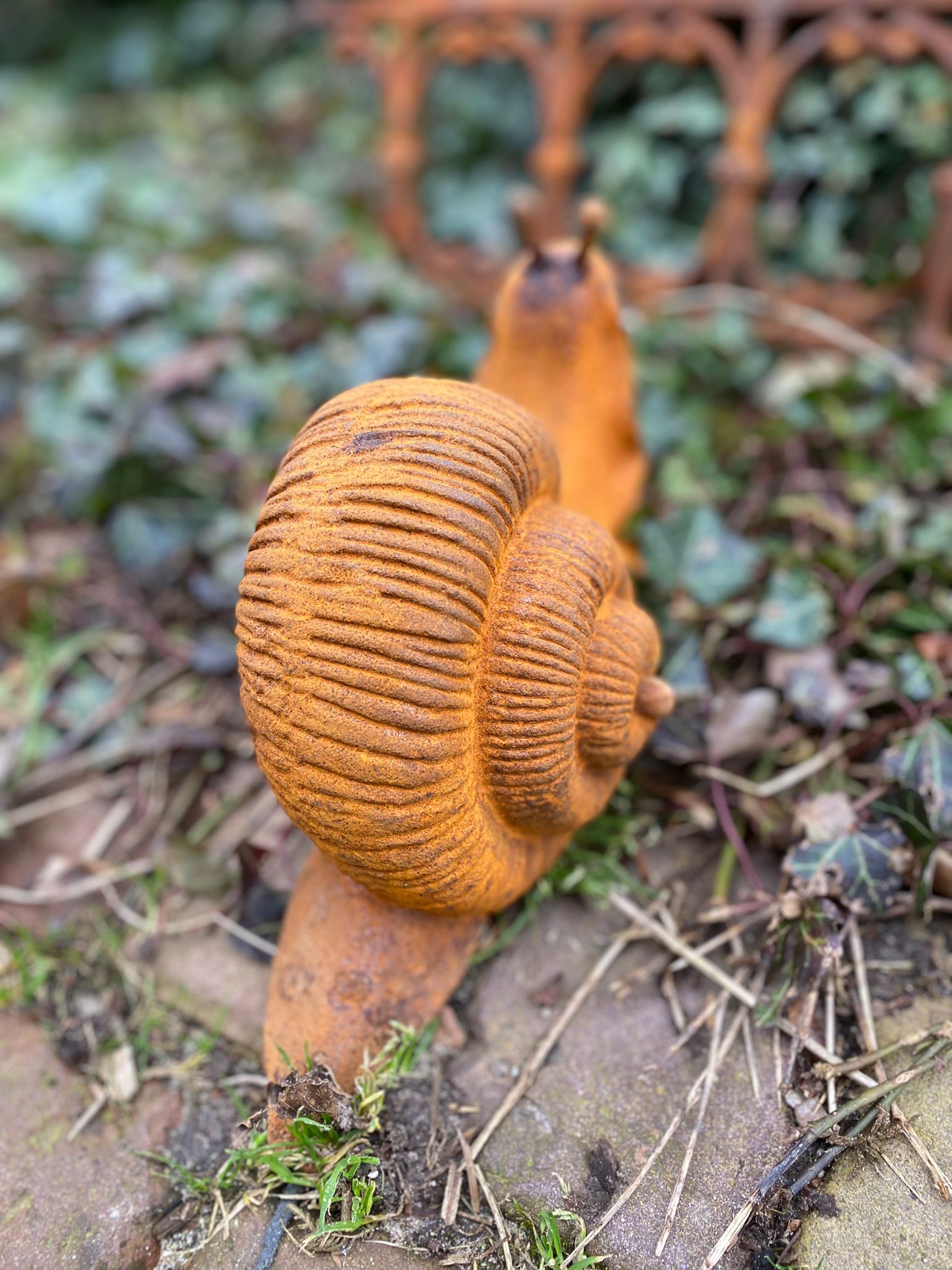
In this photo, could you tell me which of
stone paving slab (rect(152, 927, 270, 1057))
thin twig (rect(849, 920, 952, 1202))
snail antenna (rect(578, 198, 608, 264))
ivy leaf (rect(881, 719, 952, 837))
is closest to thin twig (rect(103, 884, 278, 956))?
stone paving slab (rect(152, 927, 270, 1057))

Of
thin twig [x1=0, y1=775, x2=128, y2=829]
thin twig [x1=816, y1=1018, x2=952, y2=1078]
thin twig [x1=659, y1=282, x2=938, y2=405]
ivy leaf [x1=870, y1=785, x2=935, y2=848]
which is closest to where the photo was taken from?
thin twig [x1=816, y1=1018, x2=952, y2=1078]

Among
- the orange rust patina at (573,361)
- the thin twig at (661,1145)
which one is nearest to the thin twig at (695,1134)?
the thin twig at (661,1145)

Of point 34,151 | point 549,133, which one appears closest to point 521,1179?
point 549,133

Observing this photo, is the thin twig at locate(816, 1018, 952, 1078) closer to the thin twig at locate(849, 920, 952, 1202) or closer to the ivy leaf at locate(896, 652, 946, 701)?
the thin twig at locate(849, 920, 952, 1202)

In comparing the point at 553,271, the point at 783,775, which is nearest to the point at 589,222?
the point at 553,271

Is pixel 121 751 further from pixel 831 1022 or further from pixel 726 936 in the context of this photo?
pixel 831 1022

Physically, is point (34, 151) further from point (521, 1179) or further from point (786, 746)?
point (521, 1179)

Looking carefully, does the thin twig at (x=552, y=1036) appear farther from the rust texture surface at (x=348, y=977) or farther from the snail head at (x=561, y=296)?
the snail head at (x=561, y=296)
